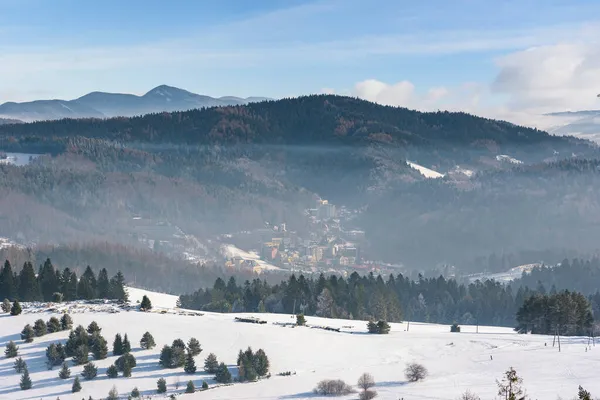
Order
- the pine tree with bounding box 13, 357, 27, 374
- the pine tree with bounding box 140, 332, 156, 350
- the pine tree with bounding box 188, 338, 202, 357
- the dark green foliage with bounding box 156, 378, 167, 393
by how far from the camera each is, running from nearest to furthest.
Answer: the dark green foliage with bounding box 156, 378, 167, 393 → the pine tree with bounding box 13, 357, 27, 374 → the pine tree with bounding box 188, 338, 202, 357 → the pine tree with bounding box 140, 332, 156, 350

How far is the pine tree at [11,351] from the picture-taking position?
294 feet

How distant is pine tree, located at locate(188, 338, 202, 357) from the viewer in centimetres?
8919

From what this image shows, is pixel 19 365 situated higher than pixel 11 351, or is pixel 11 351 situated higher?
pixel 11 351

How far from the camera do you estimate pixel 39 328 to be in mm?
95312

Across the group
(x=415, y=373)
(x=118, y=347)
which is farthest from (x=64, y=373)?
(x=415, y=373)

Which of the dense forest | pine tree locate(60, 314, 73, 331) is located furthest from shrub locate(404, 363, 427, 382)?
pine tree locate(60, 314, 73, 331)

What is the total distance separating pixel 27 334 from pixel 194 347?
18498mm

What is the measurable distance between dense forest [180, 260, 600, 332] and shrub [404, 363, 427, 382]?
3475cm

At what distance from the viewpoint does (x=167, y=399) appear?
2980 inches

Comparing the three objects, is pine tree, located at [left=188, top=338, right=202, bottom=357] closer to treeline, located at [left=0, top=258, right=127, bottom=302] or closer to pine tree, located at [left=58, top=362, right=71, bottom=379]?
pine tree, located at [left=58, top=362, right=71, bottom=379]

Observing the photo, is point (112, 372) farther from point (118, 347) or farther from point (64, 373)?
point (118, 347)

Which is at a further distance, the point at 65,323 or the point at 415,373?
the point at 65,323

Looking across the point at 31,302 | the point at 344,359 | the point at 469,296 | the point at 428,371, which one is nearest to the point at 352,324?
the point at 344,359

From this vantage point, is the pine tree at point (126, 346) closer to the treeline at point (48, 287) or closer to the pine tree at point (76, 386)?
the pine tree at point (76, 386)
